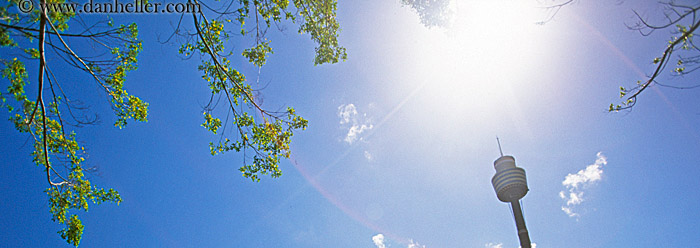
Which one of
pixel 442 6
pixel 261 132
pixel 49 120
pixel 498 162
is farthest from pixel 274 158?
pixel 498 162

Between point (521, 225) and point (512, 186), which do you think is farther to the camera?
point (512, 186)

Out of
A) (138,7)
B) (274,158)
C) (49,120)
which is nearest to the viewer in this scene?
(138,7)

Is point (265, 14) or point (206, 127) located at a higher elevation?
point (265, 14)

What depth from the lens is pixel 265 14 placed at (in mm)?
9062

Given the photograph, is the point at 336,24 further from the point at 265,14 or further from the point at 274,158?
the point at 274,158

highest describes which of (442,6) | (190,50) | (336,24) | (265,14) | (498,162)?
(498,162)

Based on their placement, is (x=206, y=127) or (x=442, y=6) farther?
(x=442, y=6)

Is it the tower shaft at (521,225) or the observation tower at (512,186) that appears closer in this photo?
the tower shaft at (521,225)

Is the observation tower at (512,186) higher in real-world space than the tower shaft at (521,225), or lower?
higher

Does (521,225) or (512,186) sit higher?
(512,186)

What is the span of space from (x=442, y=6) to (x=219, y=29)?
11562 mm

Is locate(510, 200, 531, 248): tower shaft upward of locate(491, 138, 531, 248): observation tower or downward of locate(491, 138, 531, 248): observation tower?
downward

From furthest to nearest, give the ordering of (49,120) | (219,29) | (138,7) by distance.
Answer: (219,29)
(49,120)
(138,7)

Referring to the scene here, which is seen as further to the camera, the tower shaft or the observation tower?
the observation tower
